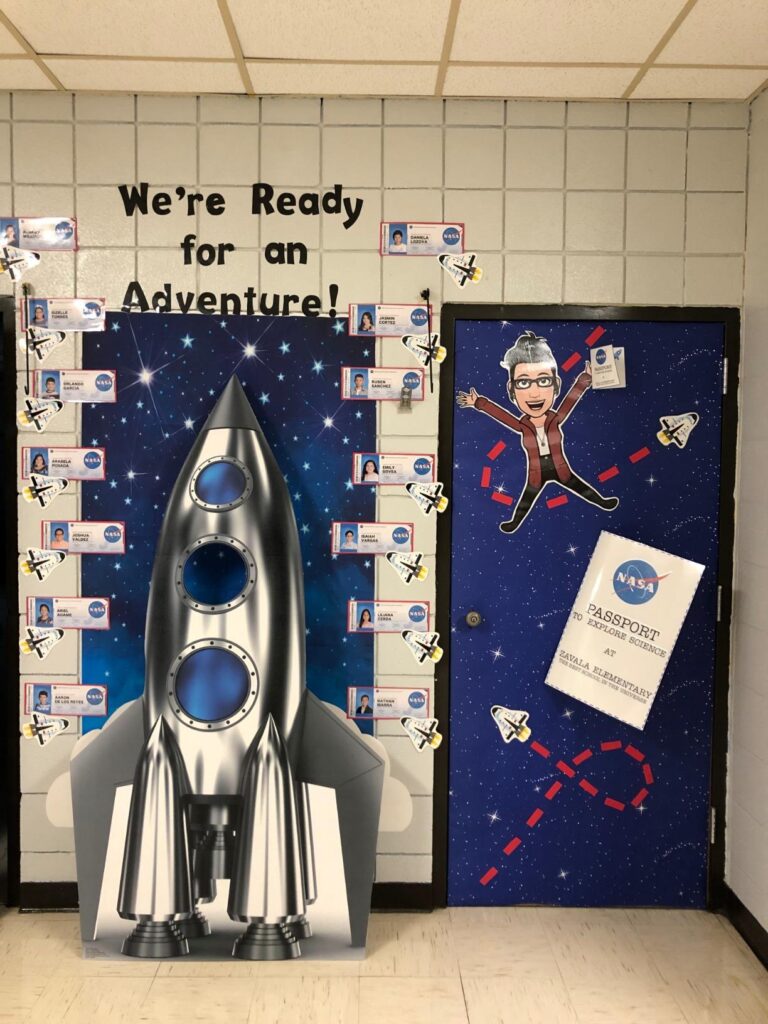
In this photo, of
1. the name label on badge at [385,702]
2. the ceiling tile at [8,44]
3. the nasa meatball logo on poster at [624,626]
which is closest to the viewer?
the ceiling tile at [8,44]

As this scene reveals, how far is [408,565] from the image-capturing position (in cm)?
271

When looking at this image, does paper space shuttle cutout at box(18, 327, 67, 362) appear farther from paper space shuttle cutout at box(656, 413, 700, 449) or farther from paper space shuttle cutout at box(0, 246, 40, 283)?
paper space shuttle cutout at box(656, 413, 700, 449)

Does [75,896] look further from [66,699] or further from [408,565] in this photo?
[408,565]

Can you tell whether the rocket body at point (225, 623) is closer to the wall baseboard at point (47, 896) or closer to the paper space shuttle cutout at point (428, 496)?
the paper space shuttle cutout at point (428, 496)

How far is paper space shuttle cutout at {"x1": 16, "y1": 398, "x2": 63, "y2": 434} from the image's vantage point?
2.66m

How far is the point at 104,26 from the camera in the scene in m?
2.17

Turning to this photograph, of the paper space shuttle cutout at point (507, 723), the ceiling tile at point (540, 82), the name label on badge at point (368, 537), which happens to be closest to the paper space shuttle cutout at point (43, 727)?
the name label on badge at point (368, 537)

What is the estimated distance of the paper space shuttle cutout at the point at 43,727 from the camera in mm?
2697

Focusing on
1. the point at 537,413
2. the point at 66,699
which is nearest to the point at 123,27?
the point at 537,413

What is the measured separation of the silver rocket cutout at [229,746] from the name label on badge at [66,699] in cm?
21

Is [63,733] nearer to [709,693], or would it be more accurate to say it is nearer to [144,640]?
[144,640]

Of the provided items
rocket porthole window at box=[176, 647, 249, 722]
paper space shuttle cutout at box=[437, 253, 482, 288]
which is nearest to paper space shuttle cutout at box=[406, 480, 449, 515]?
paper space shuttle cutout at box=[437, 253, 482, 288]

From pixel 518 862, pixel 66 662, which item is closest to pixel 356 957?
pixel 518 862

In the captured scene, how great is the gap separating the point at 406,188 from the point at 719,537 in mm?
1395
